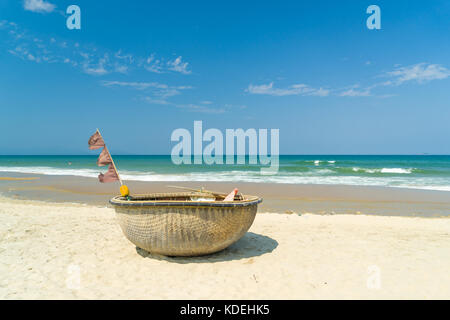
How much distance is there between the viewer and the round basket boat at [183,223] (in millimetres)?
4047

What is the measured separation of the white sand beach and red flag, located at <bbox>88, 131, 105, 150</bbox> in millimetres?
1792

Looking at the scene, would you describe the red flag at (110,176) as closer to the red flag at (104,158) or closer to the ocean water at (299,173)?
the red flag at (104,158)

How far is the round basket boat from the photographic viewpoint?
4047mm

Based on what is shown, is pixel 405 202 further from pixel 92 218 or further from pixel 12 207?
pixel 12 207

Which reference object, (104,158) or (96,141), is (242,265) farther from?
(96,141)

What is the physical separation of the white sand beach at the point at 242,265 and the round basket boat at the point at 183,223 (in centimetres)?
32

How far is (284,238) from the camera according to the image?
5941 millimetres

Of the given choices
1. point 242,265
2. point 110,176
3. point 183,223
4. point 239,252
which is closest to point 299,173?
point 239,252

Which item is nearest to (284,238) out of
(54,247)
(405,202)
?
(54,247)

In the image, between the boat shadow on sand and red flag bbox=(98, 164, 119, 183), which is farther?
red flag bbox=(98, 164, 119, 183)

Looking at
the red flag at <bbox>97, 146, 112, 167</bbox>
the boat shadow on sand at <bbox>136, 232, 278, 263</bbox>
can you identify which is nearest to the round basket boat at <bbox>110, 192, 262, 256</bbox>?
the boat shadow on sand at <bbox>136, 232, 278, 263</bbox>

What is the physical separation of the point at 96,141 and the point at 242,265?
3.20 m

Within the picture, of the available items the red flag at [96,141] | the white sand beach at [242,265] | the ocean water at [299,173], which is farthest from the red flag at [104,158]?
the ocean water at [299,173]

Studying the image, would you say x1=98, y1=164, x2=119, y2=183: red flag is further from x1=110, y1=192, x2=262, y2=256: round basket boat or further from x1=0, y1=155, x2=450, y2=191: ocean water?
x1=0, y1=155, x2=450, y2=191: ocean water
